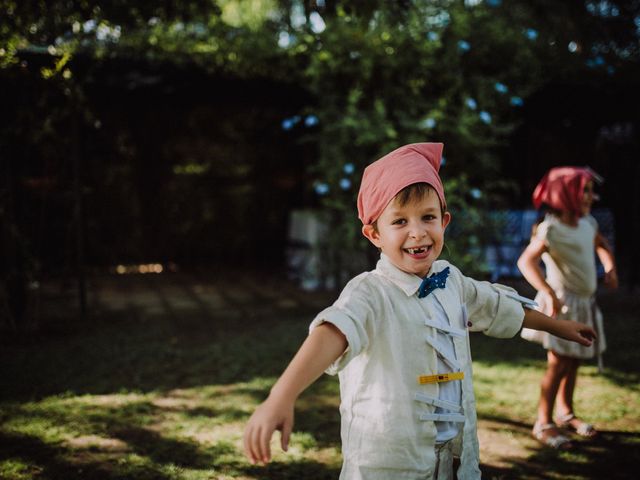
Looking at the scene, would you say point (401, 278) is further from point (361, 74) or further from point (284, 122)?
point (284, 122)

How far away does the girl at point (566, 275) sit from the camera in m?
3.46

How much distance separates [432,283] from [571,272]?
2059 mm

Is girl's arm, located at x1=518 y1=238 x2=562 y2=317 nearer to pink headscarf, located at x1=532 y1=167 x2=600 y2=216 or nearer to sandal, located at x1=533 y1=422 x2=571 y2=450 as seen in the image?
pink headscarf, located at x1=532 y1=167 x2=600 y2=216

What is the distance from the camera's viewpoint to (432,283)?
6.23 feet

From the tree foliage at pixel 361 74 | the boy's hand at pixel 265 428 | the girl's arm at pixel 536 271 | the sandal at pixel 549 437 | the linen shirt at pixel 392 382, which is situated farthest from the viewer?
the tree foliage at pixel 361 74

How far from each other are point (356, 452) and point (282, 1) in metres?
17.2

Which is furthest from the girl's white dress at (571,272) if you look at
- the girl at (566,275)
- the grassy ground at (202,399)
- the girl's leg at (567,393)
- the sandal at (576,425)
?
the grassy ground at (202,399)

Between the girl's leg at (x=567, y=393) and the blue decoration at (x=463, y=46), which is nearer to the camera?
the girl's leg at (x=567, y=393)

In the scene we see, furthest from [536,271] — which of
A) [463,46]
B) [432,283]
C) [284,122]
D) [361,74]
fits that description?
[284,122]

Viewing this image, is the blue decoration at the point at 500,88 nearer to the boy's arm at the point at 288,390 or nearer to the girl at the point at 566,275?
the girl at the point at 566,275

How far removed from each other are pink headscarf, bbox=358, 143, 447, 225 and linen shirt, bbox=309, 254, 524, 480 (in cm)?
19

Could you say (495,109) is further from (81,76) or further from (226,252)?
(226,252)

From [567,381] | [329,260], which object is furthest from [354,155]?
[567,381]

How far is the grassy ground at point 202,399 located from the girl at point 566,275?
0.64ft
